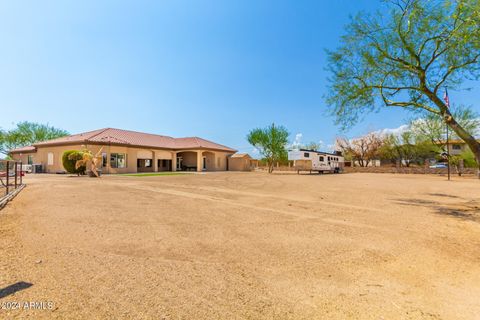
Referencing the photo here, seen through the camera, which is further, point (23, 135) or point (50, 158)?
point (23, 135)

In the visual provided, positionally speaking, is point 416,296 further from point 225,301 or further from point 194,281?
point 194,281

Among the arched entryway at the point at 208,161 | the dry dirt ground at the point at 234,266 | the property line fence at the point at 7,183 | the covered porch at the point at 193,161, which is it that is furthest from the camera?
the arched entryway at the point at 208,161

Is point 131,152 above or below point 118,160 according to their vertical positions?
→ above

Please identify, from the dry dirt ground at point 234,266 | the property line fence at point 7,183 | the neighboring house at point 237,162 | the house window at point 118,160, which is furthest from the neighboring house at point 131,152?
the dry dirt ground at point 234,266

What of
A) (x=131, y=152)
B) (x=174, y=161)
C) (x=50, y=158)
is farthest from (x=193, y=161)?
(x=50, y=158)

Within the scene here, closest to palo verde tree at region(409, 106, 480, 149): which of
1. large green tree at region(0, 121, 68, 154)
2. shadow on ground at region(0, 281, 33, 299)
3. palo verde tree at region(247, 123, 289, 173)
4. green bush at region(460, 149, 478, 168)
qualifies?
green bush at region(460, 149, 478, 168)

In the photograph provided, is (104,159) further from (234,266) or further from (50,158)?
(234,266)

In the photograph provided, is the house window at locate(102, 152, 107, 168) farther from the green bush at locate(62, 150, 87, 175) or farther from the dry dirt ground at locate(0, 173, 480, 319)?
the dry dirt ground at locate(0, 173, 480, 319)

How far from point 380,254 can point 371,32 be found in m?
8.85

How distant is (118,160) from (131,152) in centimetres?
181

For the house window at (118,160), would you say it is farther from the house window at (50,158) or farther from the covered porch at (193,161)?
the covered porch at (193,161)

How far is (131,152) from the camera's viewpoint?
28.6 m

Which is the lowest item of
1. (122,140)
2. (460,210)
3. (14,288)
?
(460,210)

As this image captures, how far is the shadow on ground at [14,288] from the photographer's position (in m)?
2.56
